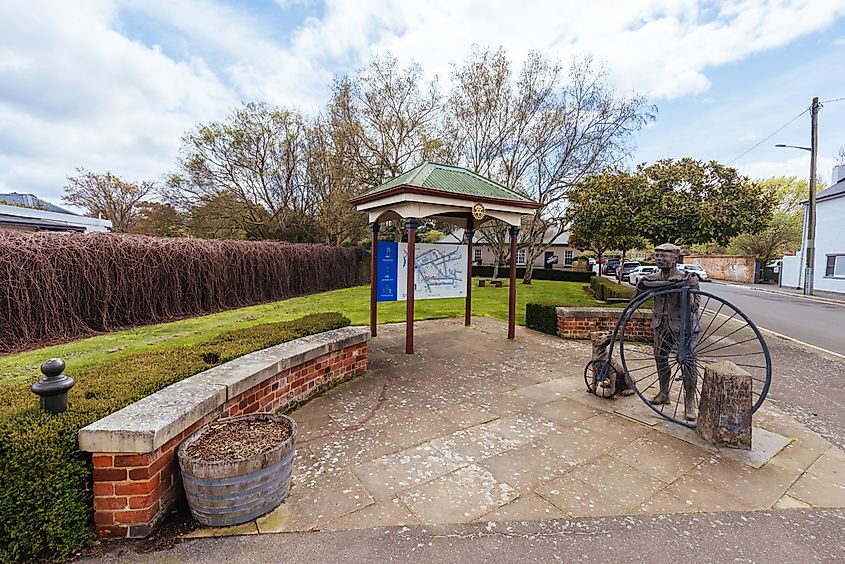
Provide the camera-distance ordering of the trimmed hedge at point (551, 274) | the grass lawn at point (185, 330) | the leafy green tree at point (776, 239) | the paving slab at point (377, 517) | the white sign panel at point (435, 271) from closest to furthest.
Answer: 1. the paving slab at point (377, 517)
2. the grass lawn at point (185, 330)
3. the white sign panel at point (435, 271)
4. the trimmed hedge at point (551, 274)
5. the leafy green tree at point (776, 239)

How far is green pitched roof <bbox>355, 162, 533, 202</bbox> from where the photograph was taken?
6.37m

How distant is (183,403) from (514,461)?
8.05 ft

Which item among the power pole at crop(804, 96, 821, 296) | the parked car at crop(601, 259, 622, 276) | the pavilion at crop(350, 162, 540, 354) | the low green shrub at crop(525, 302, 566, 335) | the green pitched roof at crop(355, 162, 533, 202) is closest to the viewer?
the pavilion at crop(350, 162, 540, 354)

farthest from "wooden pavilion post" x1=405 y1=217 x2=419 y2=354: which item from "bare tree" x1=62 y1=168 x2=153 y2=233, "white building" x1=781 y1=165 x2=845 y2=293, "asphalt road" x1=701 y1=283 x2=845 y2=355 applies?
"bare tree" x1=62 y1=168 x2=153 y2=233

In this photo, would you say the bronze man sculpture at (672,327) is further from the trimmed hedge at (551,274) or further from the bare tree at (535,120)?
the trimmed hedge at (551,274)

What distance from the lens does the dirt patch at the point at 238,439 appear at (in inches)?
91.8

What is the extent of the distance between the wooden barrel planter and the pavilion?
12.7 feet

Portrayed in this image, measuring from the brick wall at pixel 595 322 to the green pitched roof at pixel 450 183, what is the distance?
248cm

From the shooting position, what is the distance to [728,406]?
324 cm

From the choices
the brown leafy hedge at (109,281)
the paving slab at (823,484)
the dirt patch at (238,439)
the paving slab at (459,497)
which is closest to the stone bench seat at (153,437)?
the dirt patch at (238,439)

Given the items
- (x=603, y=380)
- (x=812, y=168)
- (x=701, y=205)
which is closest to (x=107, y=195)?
(x=603, y=380)

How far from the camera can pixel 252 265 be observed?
42.9 feet

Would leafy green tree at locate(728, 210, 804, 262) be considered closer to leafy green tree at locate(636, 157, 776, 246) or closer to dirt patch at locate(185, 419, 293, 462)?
leafy green tree at locate(636, 157, 776, 246)

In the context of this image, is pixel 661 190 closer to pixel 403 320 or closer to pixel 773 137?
pixel 403 320
